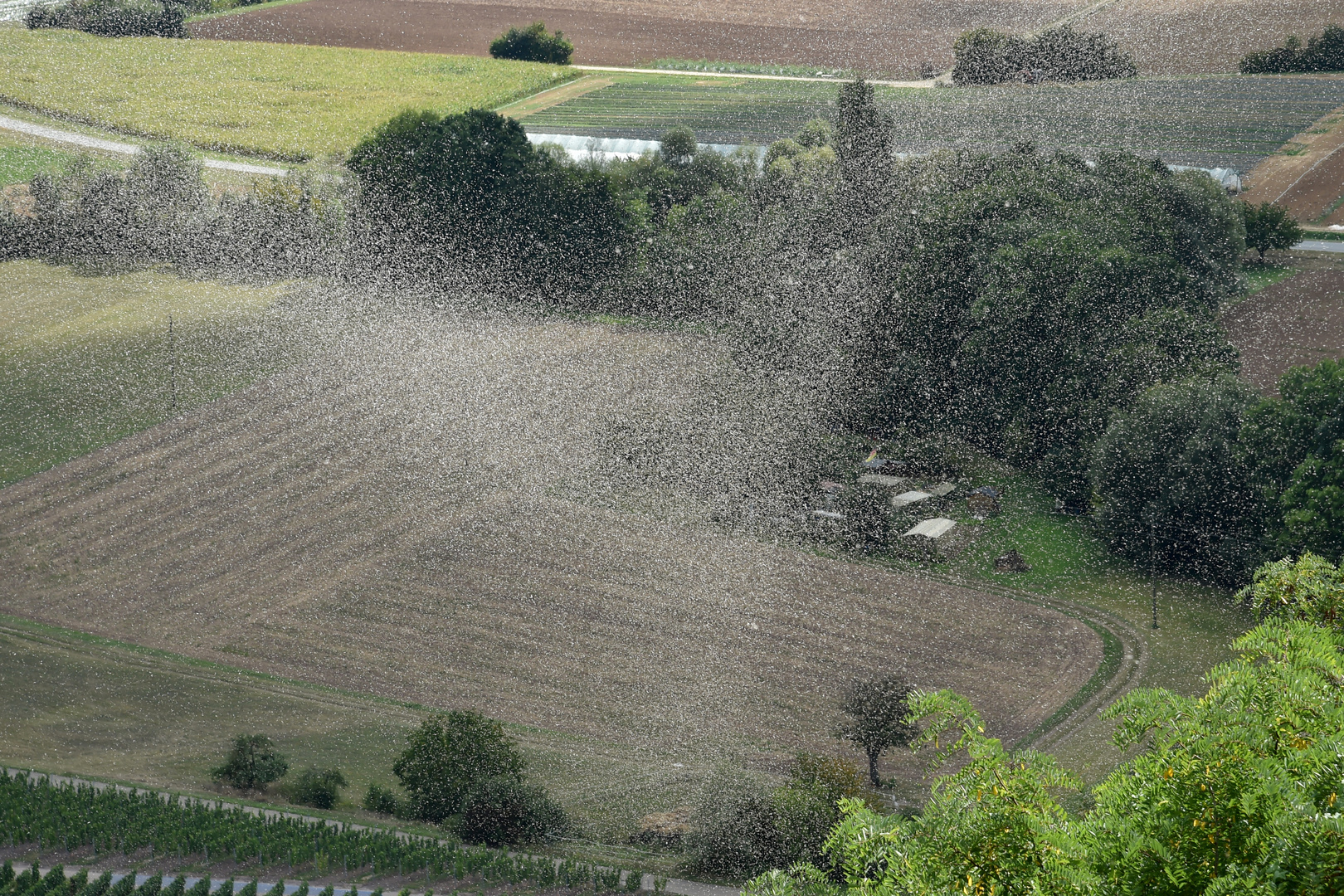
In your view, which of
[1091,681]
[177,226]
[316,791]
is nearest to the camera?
[316,791]

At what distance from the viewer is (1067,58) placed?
377 feet

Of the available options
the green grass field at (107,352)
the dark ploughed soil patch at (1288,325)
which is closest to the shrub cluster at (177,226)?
the green grass field at (107,352)

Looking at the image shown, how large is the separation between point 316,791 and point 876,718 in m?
16.4

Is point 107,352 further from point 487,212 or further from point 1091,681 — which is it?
point 1091,681

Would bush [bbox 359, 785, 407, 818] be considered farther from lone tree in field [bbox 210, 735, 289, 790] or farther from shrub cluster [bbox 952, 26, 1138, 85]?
shrub cluster [bbox 952, 26, 1138, 85]

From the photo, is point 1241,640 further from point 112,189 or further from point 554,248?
point 112,189

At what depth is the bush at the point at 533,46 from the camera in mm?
122250

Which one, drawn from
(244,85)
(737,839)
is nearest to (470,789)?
(737,839)

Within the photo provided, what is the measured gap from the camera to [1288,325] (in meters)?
73.8

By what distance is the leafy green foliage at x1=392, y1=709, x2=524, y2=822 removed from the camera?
119ft

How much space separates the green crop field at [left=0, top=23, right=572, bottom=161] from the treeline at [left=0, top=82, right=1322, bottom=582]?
709 inches

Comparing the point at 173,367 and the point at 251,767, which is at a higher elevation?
the point at 173,367

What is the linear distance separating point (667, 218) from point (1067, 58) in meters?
52.0

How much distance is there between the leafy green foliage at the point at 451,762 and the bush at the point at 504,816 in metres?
0.65
